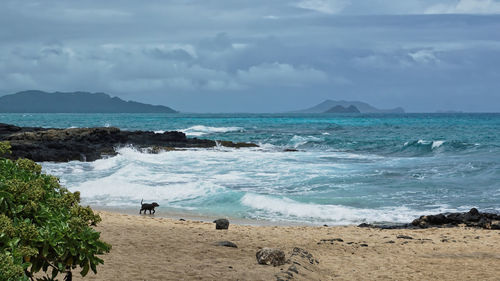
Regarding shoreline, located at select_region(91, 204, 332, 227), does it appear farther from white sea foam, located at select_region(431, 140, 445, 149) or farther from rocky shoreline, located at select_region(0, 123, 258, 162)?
white sea foam, located at select_region(431, 140, 445, 149)

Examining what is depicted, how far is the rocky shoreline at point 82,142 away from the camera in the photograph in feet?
86.9

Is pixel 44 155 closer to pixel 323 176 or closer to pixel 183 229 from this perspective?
pixel 323 176

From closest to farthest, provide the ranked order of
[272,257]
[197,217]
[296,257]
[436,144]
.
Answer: [272,257], [296,257], [197,217], [436,144]

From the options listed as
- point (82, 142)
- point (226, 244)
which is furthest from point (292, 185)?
point (82, 142)

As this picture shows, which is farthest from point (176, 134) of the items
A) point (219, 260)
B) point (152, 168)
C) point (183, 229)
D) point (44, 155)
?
point (219, 260)

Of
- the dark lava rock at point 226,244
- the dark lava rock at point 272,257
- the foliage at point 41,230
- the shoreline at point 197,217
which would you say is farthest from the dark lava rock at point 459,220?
the foliage at point 41,230

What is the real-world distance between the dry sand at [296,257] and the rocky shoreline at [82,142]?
15572 mm

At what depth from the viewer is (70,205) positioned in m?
4.12

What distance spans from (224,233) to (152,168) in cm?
1250

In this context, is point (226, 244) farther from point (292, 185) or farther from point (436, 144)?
point (436, 144)

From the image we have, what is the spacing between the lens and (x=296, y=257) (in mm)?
8453

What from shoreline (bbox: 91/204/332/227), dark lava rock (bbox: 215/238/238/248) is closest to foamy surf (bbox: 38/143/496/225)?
shoreline (bbox: 91/204/332/227)

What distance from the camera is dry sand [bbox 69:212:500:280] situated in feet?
25.2

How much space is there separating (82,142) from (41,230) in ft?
101
